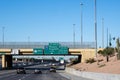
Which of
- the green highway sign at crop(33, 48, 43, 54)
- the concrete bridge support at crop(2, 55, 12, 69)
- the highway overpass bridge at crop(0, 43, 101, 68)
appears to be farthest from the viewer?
the concrete bridge support at crop(2, 55, 12, 69)

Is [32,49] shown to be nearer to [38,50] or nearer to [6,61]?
[38,50]

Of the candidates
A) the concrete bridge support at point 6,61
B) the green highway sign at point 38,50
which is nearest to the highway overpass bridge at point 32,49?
the green highway sign at point 38,50

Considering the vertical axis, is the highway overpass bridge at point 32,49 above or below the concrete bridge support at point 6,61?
above

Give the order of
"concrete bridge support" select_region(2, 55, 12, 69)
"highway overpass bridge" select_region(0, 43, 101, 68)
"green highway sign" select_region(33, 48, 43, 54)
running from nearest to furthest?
"highway overpass bridge" select_region(0, 43, 101, 68), "green highway sign" select_region(33, 48, 43, 54), "concrete bridge support" select_region(2, 55, 12, 69)

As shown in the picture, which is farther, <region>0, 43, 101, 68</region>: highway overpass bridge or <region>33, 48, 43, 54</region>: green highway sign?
<region>33, 48, 43, 54</region>: green highway sign

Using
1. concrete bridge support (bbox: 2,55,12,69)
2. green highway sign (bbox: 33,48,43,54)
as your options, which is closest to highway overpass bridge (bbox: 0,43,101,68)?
green highway sign (bbox: 33,48,43,54)

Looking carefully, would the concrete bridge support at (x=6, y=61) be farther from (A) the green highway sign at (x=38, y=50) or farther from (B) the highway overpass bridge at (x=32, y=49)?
(A) the green highway sign at (x=38, y=50)

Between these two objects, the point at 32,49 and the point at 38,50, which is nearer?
the point at 38,50

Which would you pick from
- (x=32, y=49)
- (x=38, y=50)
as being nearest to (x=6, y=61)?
(x=32, y=49)

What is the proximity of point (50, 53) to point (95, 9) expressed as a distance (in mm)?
37835

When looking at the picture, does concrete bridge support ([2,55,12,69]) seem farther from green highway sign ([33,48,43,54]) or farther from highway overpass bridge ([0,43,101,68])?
green highway sign ([33,48,43,54])

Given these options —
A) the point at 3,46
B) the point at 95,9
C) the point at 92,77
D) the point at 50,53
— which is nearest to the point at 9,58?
the point at 3,46

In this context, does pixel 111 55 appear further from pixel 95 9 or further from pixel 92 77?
pixel 92 77

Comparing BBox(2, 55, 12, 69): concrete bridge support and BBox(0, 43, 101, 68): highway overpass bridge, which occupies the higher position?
BBox(0, 43, 101, 68): highway overpass bridge
